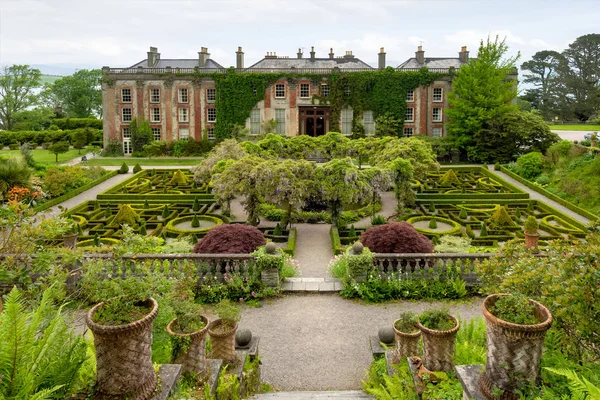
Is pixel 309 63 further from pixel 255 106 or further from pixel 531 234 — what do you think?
pixel 531 234

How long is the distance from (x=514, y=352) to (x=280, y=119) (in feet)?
142

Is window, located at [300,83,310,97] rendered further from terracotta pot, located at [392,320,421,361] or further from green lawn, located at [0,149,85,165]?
terracotta pot, located at [392,320,421,361]

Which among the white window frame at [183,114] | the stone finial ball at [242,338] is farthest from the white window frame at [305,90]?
the stone finial ball at [242,338]

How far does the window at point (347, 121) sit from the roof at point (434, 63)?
6265 millimetres

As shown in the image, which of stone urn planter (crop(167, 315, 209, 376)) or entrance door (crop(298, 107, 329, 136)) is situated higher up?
entrance door (crop(298, 107, 329, 136))

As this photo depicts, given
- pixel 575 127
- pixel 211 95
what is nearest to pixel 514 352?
pixel 211 95

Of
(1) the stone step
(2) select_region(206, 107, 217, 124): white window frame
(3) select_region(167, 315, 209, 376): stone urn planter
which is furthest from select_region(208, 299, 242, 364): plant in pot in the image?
(2) select_region(206, 107, 217, 124): white window frame

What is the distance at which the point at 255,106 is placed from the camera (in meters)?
47.5

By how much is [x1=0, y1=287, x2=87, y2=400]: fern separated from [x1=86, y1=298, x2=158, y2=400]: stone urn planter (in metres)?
0.34

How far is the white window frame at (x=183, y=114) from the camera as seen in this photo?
47812 millimetres

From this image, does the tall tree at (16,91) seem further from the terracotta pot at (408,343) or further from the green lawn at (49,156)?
the terracotta pot at (408,343)

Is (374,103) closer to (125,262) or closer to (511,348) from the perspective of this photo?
(125,262)

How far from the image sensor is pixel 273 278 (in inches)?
555

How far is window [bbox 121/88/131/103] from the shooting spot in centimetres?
4762
